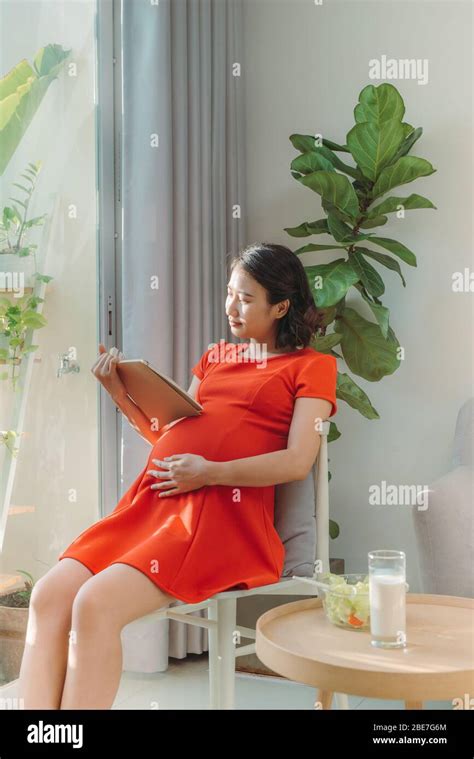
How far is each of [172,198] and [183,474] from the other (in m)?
1.17

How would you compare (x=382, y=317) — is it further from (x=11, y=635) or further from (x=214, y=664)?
(x=11, y=635)

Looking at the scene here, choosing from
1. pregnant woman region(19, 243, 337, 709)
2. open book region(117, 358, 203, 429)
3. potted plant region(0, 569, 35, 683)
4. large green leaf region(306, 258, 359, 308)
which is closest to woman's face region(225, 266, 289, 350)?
pregnant woman region(19, 243, 337, 709)

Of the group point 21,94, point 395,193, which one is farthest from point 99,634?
point 395,193

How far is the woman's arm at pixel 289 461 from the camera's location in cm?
168

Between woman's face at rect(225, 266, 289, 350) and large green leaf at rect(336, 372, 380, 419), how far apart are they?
A: 0.66 m

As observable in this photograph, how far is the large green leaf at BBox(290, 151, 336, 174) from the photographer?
8.36 ft

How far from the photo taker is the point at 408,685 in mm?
1094

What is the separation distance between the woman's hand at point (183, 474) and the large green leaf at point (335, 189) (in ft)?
3.61

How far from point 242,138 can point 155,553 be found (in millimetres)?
1826

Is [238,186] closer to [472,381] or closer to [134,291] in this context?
[134,291]

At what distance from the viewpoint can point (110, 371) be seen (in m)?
1.80

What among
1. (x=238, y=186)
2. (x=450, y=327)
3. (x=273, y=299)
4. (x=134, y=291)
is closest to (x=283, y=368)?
(x=273, y=299)

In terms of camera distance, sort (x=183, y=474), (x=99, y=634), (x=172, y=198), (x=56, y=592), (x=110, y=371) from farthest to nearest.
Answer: (x=172, y=198) < (x=110, y=371) < (x=183, y=474) < (x=56, y=592) < (x=99, y=634)

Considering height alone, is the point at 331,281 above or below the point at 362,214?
below
